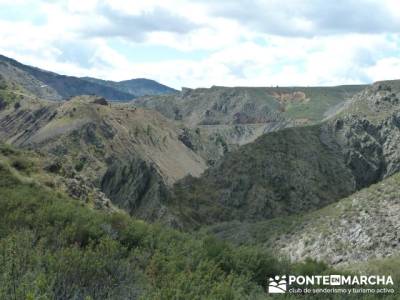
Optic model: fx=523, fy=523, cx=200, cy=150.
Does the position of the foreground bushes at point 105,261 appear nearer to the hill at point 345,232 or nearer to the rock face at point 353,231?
the rock face at point 353,231

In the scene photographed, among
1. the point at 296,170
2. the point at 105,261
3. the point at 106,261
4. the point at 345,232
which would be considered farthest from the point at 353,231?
the point at 296,170

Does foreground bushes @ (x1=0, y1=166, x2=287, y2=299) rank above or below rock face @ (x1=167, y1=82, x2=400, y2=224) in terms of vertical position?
below

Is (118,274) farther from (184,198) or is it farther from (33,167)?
(184,198)

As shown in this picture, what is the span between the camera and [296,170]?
114562mm

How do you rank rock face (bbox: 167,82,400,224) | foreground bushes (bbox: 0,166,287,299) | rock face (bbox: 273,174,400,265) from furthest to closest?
rock face (bbox: 167,82,400,224) → rock face (bbox: 273,174,400,265) → foreground bushes (bbox: 0,166,287,299)

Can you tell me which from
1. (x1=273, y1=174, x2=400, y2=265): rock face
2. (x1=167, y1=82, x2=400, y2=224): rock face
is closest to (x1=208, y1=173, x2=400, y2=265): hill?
(x1=273, y1=174, x2=400, y2=265): rock face

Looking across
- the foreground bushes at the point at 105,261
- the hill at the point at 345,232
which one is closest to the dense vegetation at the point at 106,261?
the foreground bushes at the point at 105,261

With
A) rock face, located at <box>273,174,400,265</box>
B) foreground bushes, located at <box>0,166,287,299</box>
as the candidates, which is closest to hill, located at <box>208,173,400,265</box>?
rock face, located at <box>273,174,400,265</box>

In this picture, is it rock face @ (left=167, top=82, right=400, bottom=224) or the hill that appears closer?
the hill

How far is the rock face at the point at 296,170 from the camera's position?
103 meters

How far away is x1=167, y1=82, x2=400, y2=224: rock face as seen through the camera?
337 ft

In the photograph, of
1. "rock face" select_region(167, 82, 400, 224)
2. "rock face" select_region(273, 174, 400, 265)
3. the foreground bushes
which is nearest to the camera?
the foreground bushes

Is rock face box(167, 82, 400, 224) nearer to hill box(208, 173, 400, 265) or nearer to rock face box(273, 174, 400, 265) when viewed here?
hill box(208, 173, 400, 265)

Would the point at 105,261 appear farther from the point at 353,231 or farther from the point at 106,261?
the point at 353,231
